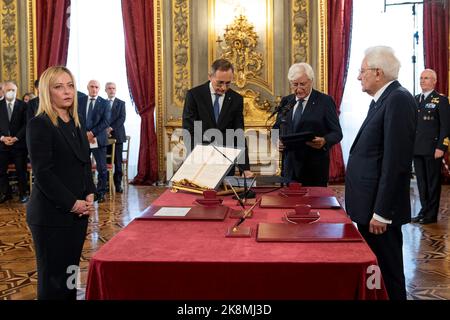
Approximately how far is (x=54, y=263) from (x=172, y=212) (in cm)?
60

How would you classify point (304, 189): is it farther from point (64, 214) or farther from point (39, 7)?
point (39, 7)

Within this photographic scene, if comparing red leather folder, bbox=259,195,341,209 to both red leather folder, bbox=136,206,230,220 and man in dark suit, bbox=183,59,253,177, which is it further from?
man in dark suit, bbox=183,59,253,177

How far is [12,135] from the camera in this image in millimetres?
7492

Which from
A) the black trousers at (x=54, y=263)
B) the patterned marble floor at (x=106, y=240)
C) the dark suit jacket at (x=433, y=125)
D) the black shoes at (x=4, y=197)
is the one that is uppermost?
the dark suit jacket at (x=433, y=125)

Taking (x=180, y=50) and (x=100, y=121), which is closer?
(x=100, y=121)

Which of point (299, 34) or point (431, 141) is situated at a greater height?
point (299, 34)

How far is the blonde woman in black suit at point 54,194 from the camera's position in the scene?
253cm

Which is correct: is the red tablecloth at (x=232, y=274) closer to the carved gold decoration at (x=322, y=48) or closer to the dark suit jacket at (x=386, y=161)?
the dark suit jacket at (x=386, y=161)

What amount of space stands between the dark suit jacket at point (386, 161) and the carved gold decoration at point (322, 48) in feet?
19.6

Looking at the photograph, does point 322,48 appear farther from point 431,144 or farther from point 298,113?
point 298,113

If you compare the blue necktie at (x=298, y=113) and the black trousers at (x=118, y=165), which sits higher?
the blue necktie at (x=298, y=113)

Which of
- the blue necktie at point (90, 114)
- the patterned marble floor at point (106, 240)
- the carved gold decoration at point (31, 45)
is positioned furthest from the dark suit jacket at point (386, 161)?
the carved gold decoration at point (31, 45)

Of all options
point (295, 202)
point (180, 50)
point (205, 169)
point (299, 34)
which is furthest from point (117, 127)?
point (295, 202)

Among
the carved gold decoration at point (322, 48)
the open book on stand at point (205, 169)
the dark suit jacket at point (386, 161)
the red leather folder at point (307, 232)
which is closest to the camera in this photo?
the red leather folder at point (307, 232)
